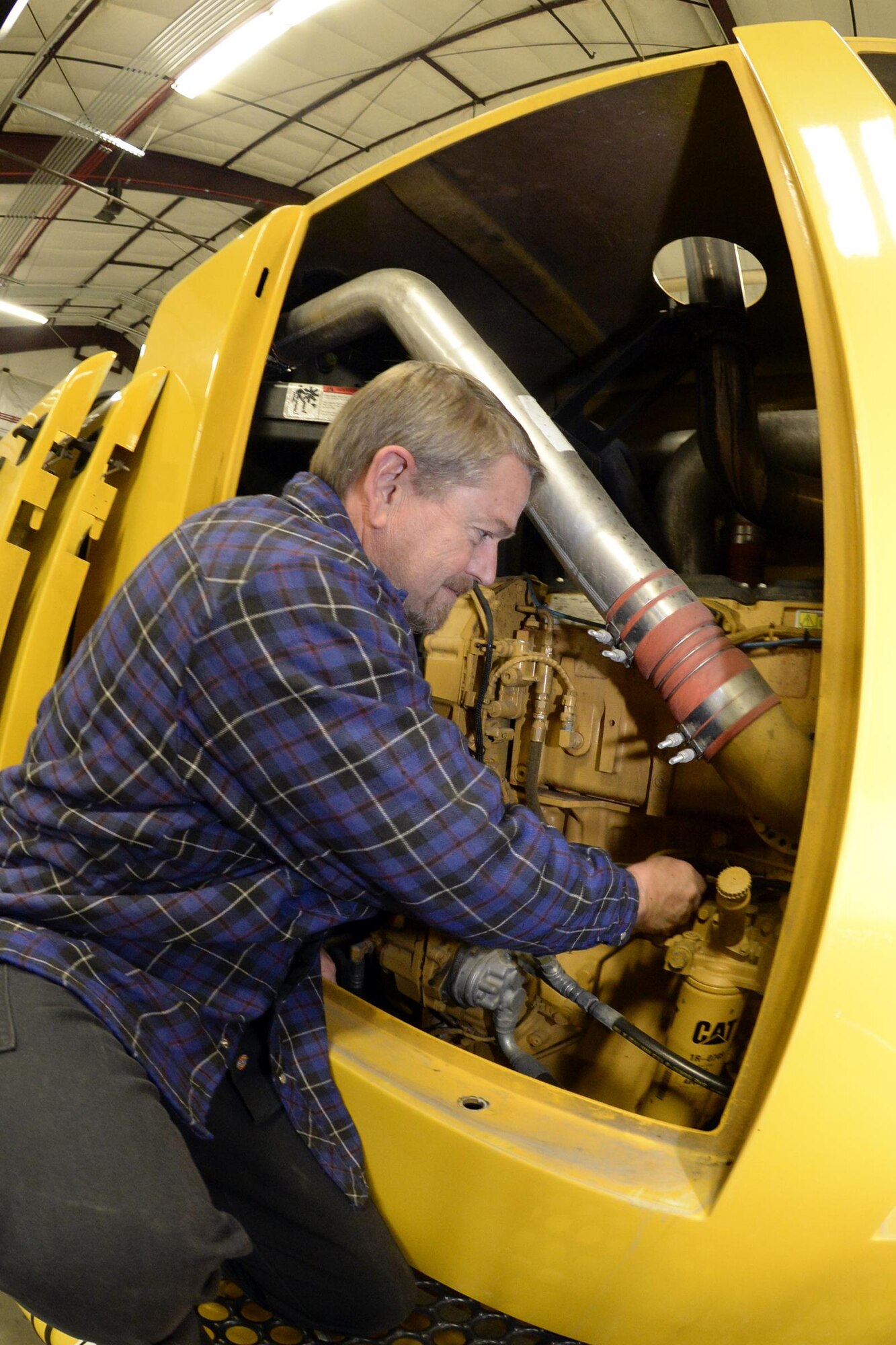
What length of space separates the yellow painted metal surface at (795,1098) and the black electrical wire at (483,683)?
682mm

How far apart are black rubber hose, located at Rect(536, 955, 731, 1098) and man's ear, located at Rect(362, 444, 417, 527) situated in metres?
0.82

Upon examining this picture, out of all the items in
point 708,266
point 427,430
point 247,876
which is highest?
point 708,266

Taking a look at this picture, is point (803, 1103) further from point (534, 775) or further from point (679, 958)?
point (534, 775)

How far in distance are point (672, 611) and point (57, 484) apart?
A: 1401mm

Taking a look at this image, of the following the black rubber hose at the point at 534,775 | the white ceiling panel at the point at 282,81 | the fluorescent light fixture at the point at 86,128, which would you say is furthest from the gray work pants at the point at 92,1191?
the fluorescent light fixture at the point at 86,128

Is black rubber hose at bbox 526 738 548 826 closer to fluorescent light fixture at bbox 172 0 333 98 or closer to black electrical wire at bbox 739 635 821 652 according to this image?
black electrical wire at bbox 739 635 821 652

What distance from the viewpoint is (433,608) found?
1.43 m

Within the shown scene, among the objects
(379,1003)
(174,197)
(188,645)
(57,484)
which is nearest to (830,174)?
(188,645)

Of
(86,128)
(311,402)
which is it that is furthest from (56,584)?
(86,128)

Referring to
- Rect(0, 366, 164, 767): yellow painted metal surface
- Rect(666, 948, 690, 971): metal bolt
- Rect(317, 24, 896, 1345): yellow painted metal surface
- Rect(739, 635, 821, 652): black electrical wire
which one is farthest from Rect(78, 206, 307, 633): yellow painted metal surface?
Rect(666, 948, 690, 971): metal bolt

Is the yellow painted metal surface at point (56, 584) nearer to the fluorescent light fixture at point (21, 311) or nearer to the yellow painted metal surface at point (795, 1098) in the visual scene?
the yellow painted metal surface at point (795, 1098)

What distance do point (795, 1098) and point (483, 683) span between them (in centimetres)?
101

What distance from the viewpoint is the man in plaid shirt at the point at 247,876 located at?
3.32 feet

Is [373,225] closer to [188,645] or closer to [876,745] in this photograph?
[188,645]
